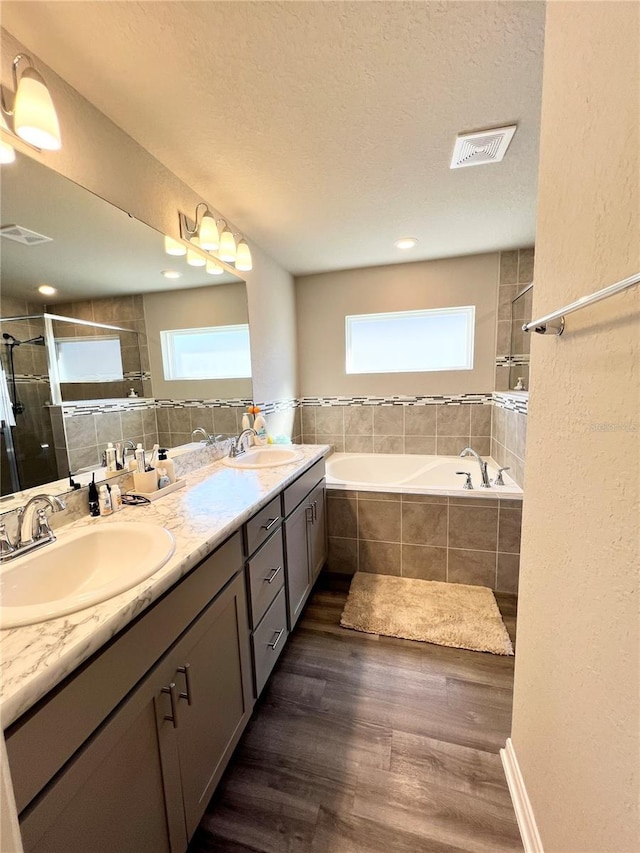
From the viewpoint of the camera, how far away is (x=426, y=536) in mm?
2352

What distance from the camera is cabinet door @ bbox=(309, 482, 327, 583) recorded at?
210 cm

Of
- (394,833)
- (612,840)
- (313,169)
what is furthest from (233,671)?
(313,169)

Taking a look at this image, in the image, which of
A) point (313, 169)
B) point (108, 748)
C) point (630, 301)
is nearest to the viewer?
point (630, 301)

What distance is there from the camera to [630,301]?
0.56 metres

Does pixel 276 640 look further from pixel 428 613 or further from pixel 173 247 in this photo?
pixel 173 247

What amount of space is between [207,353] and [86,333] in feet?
2.50

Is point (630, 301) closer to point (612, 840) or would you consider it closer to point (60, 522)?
point (612, 840)

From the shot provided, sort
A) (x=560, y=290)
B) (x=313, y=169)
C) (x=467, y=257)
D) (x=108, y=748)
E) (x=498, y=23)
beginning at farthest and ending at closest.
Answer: (x=467, y=257), (x=313, y=169), (x=498, y=23), (x=560, y=290), (x=108, y=748)

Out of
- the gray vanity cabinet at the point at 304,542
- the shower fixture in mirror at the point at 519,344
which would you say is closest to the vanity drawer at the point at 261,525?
the gray vanity cabinet at the point at 304,542

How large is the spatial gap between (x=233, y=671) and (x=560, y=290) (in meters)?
1.49

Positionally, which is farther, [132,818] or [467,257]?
[467,257]

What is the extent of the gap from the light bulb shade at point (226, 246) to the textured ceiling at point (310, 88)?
8.0 inches

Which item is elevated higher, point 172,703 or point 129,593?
point 129,593

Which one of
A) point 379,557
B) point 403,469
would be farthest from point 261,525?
point 403,469
